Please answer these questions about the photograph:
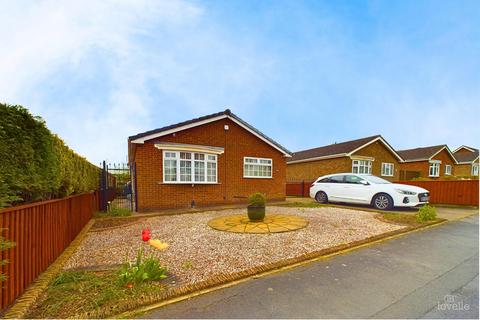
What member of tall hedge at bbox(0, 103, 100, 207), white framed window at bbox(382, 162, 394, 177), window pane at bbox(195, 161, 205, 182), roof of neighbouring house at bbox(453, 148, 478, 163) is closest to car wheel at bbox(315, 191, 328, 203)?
window pane at bbox(195, 161, 205, 182)

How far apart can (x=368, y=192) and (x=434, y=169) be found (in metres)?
21.2

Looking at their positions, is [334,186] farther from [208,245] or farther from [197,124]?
[208,245]

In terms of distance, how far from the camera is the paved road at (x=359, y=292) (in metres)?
2.31

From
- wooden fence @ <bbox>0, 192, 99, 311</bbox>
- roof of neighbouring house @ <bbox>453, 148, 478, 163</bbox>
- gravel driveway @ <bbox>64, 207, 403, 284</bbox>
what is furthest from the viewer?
roof of neighbouring house @ <bbox>453, 148, 478, 163</bbox>

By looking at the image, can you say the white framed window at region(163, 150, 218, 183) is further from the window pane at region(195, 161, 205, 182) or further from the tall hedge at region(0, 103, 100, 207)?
the tall hedge at region(0, 103, 100, 207)

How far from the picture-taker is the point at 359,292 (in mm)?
2723

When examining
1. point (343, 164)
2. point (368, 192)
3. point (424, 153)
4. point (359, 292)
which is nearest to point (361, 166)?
point (343, 164)

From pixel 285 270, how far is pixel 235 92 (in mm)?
13960

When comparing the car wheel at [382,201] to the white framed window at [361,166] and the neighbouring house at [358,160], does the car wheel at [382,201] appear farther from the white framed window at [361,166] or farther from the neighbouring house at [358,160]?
the white framed window at [361,166]

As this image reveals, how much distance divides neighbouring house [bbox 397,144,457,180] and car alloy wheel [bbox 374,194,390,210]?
16755 millimetres

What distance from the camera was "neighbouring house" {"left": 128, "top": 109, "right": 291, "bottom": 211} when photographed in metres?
8.92

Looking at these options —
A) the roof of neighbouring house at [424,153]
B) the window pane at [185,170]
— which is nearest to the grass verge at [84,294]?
the window pane at [185,170]

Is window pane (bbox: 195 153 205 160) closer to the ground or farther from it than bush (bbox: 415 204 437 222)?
farther from it

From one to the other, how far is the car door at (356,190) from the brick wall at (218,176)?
3.39 m
